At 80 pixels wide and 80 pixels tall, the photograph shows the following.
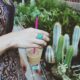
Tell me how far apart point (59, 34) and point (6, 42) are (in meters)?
0.35

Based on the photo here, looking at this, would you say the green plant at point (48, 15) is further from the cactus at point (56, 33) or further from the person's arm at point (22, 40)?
the person's arm at point (22, 40)

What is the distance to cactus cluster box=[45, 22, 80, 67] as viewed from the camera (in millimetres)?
869

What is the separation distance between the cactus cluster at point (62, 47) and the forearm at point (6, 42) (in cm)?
32

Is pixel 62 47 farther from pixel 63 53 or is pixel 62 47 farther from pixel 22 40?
pixel 22 40

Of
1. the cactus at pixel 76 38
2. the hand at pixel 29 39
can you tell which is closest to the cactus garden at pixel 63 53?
the cactus at pixel 76 38

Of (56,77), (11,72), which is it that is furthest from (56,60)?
(11,72)

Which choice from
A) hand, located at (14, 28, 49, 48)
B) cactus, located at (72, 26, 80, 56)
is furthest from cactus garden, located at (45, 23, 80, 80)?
hand, located at (14, 28, 49, 48)

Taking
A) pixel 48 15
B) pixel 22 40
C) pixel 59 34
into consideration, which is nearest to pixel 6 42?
pixel 22 40

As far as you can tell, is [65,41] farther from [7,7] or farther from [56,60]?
[7,7]

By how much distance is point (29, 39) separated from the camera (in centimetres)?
55

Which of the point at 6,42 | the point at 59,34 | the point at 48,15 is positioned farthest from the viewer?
the point at 48,15

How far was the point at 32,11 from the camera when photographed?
1.04 meters

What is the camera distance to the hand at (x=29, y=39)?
539mm

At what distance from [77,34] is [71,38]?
0.16 feet
